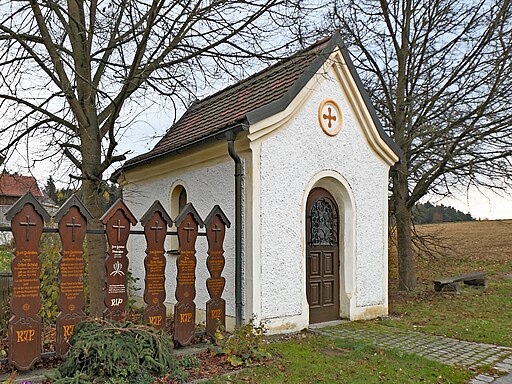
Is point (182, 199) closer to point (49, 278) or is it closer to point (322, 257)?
point (49, 278)

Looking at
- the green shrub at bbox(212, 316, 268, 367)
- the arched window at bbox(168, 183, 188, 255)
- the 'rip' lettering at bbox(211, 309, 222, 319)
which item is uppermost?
the arched window at bbox(168, 183, 188, 255)

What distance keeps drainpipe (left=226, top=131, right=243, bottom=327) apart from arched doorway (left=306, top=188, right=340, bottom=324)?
1.57 meters

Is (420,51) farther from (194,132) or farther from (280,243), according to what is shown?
(280,243)

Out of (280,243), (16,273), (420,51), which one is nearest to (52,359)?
(16,273)

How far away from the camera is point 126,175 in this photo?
41.4 feet

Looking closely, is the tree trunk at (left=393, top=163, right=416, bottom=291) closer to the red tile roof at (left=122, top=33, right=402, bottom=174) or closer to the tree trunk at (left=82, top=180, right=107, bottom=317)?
the red tile roof at (left=122, top=33, right=402, bottom=174)

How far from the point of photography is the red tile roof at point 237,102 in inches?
344

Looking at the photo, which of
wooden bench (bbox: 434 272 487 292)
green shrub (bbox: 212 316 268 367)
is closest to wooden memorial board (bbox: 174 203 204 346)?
green shrub (bbox: 212 316 268 367)

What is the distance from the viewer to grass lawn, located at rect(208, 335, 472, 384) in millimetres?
5793

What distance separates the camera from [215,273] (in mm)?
7488

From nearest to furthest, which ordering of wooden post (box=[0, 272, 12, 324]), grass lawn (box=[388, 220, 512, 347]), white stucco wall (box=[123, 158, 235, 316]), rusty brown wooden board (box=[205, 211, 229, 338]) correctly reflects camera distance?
rusty brown wooden board (box=[205, 211, 229, 338])
wooden post (box=[0, 272, 12, 324])
white stucco wall (box=[123, 158, 235, 316])
grass lawn (box=[388, 220, 512, 347])

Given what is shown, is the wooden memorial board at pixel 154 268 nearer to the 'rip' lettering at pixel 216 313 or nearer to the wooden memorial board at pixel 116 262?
the wooden memorial board at pixel 116 262

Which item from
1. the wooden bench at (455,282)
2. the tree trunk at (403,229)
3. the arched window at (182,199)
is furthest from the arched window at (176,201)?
the wooden bench at (455,282)

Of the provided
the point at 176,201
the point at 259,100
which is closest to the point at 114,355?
the point at 259,100
